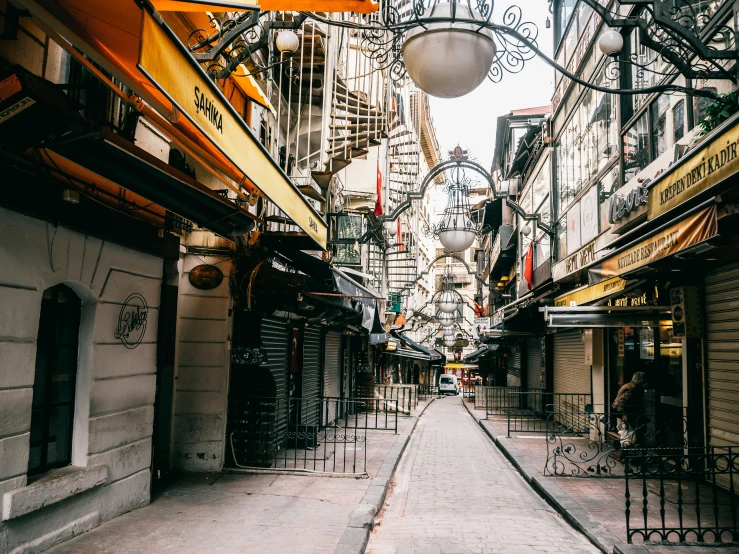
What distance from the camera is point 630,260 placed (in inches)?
335

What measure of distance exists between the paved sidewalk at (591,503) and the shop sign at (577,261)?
413cm

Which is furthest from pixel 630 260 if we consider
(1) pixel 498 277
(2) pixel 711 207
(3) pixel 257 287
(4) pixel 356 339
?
(1) pixel 498 277

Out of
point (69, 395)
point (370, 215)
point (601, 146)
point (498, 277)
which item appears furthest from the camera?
point (498, 277)

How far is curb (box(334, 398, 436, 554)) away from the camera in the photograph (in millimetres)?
6742

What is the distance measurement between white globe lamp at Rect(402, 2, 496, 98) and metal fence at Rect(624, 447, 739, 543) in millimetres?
4350

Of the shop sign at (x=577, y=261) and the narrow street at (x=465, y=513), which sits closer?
the narrow street at (x=465, y=513)

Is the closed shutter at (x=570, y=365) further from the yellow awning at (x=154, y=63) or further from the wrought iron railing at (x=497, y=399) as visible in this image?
the yellow awning at (x=154, y=63)

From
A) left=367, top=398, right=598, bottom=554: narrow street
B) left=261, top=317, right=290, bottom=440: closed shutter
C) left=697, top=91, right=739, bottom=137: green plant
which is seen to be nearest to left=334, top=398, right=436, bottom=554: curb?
left=367, top=398, right=598, bottom=554: narrow street

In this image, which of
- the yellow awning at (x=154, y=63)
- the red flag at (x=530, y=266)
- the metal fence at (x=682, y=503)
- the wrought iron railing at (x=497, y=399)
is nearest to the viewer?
the yellow awning at (x=154, y=63)

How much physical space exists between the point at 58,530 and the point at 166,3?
204 inches

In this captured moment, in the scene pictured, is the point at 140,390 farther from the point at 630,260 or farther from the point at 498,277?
the point at 498,277

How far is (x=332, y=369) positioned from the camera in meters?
20.7

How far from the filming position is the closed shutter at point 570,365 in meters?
18.0

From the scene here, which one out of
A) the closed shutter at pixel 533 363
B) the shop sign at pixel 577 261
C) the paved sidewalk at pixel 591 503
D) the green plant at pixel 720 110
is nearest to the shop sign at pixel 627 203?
the shop sign at pixel 577 261
